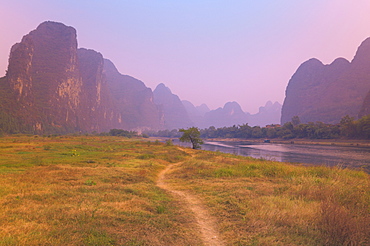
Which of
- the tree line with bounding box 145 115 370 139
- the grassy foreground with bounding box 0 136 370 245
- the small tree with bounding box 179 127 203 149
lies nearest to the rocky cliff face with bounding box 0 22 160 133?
the small tree with bounding box 179 127 203 149

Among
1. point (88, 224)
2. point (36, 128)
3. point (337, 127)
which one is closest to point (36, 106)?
point (36, 128)

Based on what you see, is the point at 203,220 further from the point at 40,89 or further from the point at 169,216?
the point at 40,89

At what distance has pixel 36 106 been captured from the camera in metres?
138

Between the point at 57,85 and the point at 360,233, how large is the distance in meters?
206

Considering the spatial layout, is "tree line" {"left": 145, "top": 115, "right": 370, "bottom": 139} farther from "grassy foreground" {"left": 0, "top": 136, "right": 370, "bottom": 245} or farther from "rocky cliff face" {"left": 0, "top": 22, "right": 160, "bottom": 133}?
"rocky cliff face" {"left": 0, "top": 22, "right": 160, "bottom": 133}

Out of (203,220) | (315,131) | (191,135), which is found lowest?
(203,220)

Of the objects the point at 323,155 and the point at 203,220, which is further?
the point at 323,155

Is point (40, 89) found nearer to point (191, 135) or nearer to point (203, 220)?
point (191, 135)

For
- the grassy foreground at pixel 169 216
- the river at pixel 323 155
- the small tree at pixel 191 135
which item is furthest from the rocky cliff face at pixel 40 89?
the grassy foreground at pixel 169 216

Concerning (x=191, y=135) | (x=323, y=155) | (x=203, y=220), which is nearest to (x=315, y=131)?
(x=323, y=155)

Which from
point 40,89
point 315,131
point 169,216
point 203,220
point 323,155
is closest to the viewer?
point 203,220

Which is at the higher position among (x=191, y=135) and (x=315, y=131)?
(x=315, y=131)

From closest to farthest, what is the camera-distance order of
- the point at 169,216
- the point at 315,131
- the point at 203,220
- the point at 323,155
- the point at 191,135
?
the point at 203,220, the point at 169,216, the point at 323,155, the point at 191,135, the point at 315,131

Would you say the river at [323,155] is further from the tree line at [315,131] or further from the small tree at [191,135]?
the tree line at [315,131]
